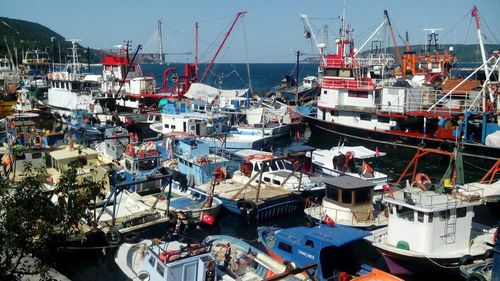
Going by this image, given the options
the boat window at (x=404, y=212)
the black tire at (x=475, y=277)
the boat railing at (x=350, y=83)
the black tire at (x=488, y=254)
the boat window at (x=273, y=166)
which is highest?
the boat railing at (x=350, y=83)

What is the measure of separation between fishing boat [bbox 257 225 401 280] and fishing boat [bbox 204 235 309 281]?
64 centimetres

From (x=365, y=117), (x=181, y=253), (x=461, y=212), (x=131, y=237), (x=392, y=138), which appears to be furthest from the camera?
(x=365, y=117)

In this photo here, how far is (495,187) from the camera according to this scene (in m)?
25.7

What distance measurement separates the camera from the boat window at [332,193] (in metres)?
22.6

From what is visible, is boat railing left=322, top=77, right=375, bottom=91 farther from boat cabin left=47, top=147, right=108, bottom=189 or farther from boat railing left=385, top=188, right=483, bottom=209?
boat railing left=385, top=188, right=483, bottom=209

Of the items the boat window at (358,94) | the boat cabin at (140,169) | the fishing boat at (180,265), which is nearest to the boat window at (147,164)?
the boat cabin at (140,169)

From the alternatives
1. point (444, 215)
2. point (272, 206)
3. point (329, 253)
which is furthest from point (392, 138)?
point (329, 253)

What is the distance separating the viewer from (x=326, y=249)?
16922 mm

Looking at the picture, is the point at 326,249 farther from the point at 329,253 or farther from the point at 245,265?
the point at 245,265

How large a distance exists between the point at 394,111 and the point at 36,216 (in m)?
43.6

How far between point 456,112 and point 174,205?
104 ft

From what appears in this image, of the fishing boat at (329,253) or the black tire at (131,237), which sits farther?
the black tire at (131,237)

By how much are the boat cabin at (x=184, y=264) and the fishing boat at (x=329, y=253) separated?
11.6ft

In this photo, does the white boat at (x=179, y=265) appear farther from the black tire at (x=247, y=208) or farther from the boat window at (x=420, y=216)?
the black tire at (x=247, y=208)
